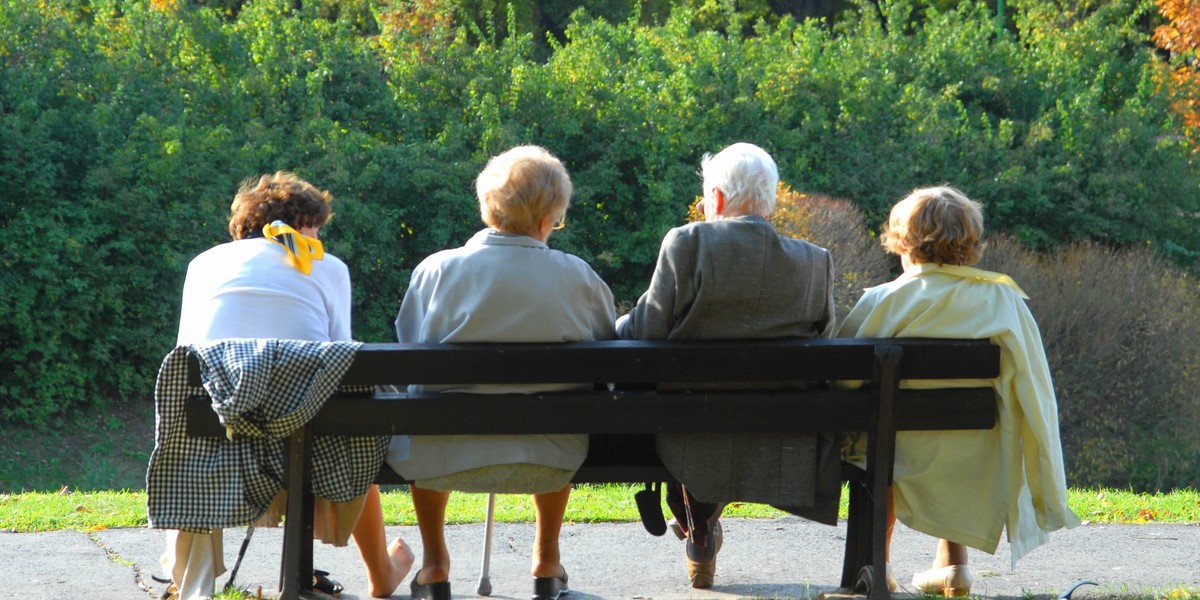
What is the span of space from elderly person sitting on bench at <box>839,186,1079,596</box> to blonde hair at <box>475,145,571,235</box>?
1083 millimetres

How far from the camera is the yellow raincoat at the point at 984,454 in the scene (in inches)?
159

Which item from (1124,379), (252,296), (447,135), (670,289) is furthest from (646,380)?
(447,135)

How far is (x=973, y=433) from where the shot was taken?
4.11 meters

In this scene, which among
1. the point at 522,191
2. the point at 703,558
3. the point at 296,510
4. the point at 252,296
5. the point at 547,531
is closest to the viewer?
the point at 296,510

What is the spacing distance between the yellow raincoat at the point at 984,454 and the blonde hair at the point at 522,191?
3.71 feet

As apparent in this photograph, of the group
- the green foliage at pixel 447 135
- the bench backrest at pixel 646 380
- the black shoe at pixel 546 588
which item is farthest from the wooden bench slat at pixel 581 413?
the green foliage at pixel 447 135

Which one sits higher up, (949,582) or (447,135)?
(447,135)

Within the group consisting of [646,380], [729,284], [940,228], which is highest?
[940,228]

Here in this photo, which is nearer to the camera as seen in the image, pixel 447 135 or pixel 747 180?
pixel 747 180

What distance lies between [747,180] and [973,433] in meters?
1.03

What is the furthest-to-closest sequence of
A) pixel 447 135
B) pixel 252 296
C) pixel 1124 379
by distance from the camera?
pixel 447 135 → pixel 1124 379 → pixel 252 296

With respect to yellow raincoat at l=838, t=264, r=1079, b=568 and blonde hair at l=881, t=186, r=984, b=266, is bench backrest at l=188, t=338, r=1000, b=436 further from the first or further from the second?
blonde hair at l=881, t=186, r=984, b=266

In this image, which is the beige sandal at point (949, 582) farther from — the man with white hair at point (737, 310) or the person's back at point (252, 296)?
the person's back at point (252, 296)

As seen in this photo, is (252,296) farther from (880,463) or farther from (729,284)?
(880,463)
